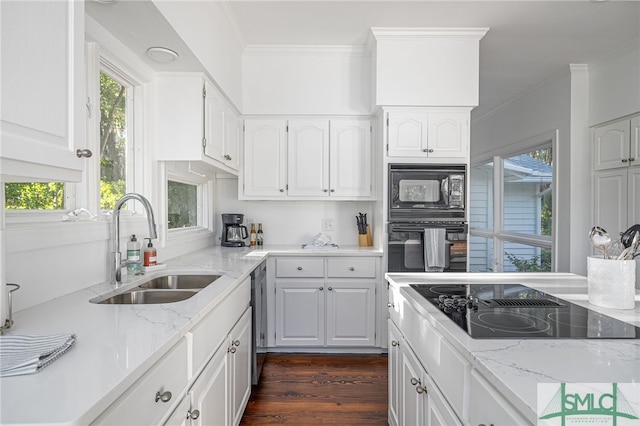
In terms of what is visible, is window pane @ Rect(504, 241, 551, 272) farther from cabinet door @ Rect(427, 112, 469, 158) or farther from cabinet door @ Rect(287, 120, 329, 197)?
cabinet door @ Rect(287, 120, 329, 197)

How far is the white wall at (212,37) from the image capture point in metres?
1.80

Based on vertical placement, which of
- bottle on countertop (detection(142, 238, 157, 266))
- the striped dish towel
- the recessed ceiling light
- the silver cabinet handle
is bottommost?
the striped dish towel

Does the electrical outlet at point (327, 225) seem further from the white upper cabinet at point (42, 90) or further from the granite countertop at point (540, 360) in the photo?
the white upper cabinet at point (42, 90)

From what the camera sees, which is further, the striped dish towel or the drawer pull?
the drawer pull

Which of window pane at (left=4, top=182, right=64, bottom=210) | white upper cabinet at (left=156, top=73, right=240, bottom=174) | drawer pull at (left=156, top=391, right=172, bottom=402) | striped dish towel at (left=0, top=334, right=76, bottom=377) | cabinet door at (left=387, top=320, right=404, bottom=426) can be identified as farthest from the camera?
white upper cabinet at (left=156, top=73, right=240, bottom=174)

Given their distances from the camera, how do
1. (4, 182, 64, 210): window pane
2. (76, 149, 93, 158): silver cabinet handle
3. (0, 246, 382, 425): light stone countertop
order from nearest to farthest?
1. (0, 246, 382, 425): light stone countertop
2. (76, 149, 93, 158): silver cabinet handle
3. (4, 182, 64, 210): window pane

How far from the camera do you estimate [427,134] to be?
117 inches

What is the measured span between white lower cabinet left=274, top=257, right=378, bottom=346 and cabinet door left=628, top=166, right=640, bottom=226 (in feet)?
7.34

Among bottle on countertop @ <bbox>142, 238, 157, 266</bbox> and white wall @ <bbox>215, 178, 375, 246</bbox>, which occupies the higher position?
white wall @ <bbox>215, 178, 375, 246</bbox>

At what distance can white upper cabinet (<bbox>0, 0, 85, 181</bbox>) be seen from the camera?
82 centimetres

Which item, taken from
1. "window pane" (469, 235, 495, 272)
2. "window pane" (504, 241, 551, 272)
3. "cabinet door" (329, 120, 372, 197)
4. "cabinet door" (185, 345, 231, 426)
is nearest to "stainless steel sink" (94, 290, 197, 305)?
"cabinet door" (185, 345, 231, 426)

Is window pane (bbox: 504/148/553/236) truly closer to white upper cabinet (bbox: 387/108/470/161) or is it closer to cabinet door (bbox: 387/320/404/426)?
white upper cabinet (bbox: 387/108/470/161)

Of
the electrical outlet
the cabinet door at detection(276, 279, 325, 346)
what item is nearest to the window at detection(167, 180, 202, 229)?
the cabinet door at detection(276, 279, 325, 346)

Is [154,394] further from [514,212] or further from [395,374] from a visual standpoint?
[514,212]
